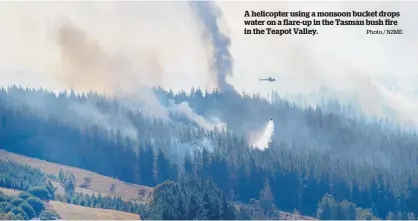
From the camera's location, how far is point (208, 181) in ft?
225

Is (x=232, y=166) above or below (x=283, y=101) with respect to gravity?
below

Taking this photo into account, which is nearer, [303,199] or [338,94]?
[303,199]

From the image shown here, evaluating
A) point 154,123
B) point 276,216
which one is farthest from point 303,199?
point 154,123

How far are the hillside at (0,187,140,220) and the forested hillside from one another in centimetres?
450

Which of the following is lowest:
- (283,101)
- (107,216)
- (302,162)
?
(107,216)

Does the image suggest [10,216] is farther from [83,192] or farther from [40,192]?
[83,192]

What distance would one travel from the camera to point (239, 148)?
233ft

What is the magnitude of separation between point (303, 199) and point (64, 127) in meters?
20.8

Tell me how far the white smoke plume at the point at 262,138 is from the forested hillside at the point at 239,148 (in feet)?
1.55

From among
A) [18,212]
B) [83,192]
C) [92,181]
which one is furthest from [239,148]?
[18,212]

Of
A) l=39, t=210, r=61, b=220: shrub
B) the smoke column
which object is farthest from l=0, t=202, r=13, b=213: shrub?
the smoke column

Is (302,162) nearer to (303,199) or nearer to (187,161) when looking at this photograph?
(303,199)

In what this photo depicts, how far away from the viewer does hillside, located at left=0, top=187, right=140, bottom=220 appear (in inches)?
2557

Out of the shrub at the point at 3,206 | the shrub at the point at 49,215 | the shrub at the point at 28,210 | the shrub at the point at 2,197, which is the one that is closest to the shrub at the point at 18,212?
the shrub at the point at 28,210
